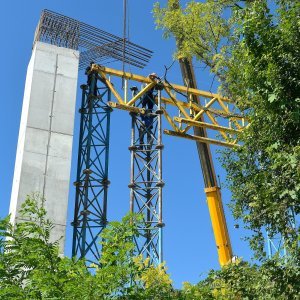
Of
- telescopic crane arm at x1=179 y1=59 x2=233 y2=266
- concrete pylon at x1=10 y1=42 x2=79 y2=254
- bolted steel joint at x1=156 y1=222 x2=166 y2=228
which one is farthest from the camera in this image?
telescopic crane arm at x1=179 y1=59 x2=233 y2=266

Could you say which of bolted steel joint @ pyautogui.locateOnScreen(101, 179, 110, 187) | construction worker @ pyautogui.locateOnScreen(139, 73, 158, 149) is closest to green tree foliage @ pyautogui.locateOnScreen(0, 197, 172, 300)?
bolted steel joint @ pyautogui.locateOnScreen(101, 179, 110, 187)

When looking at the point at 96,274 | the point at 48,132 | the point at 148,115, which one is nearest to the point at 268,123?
the point at 96,274

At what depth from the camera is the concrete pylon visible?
1952 cm

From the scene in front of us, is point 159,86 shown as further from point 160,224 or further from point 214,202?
point 160,224

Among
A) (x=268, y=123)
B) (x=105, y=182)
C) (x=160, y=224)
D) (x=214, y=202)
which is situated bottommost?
(x=268, y=123)

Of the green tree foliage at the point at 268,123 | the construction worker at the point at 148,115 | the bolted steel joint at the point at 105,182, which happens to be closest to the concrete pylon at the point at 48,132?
the bolted steel joint at the point at 105,182

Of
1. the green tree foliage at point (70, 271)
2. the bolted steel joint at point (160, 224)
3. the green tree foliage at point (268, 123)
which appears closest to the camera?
the green tree foliage at point (70, 271)

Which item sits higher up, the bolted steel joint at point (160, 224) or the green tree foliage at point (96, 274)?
the bolted steel joint at point (160, 224)

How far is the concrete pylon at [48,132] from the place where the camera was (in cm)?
1952

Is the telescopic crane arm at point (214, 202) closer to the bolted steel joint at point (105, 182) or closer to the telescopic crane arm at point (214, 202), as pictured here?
the telescopic crane arm at point (214, 202)

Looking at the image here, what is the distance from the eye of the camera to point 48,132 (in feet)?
67.5

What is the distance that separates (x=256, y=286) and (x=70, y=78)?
1464 cm

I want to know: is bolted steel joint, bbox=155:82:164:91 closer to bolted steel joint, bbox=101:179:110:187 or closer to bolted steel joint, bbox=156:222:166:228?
bolted steel joint, bbox=101:179:110:187

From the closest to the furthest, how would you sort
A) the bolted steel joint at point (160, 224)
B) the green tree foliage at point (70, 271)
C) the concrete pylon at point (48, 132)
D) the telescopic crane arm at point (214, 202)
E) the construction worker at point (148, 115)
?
the green tree foliage at point (70, 271), the concrete pylon at point (48, 132), the bolted steel joint at point (160, 224), the telescopic crane arm at point (214, 202), the construction worker at point (148, 115)
